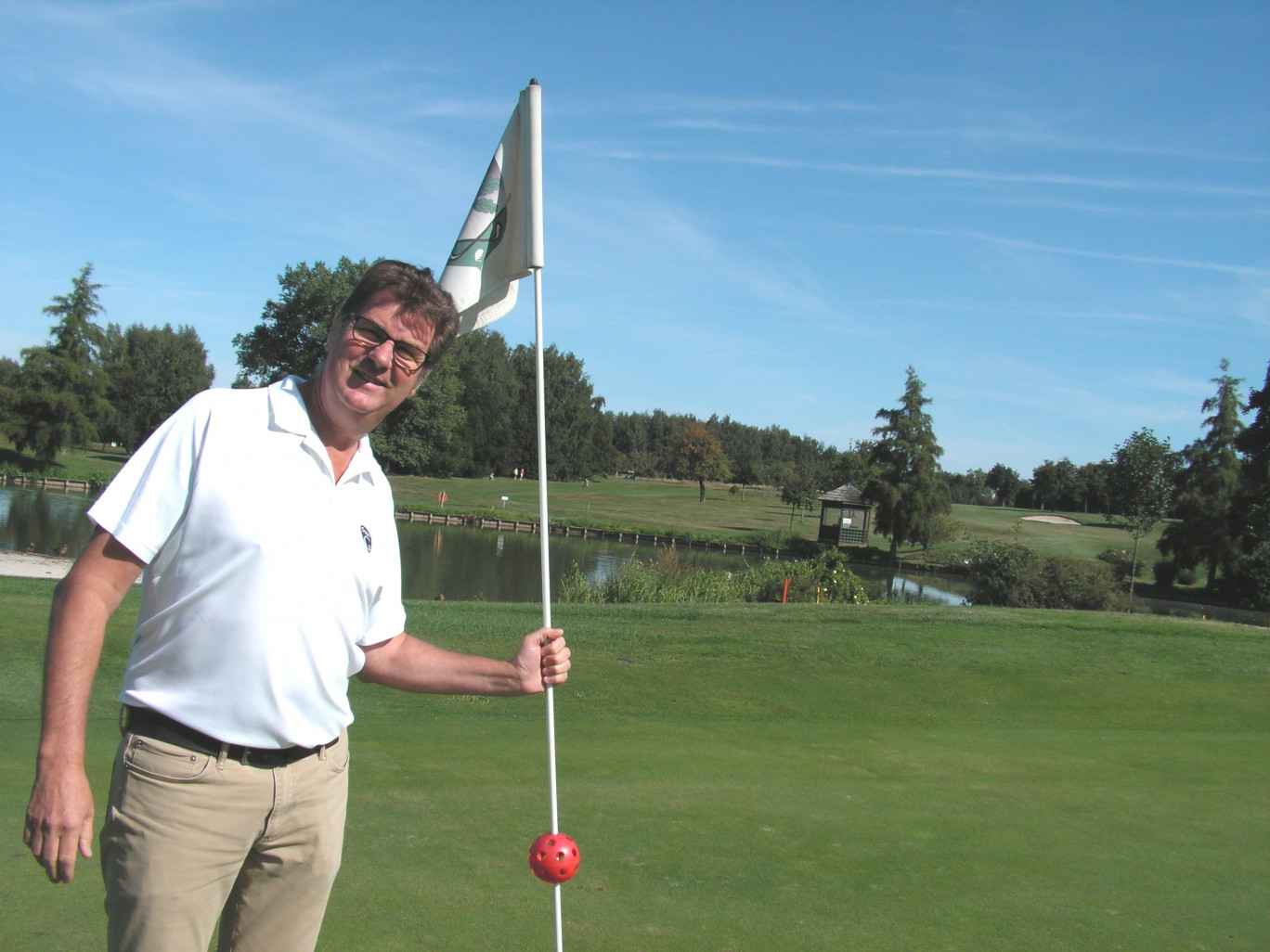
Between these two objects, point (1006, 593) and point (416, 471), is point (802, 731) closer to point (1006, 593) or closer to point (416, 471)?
point (1006, 593)

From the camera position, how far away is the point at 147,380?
82.6m

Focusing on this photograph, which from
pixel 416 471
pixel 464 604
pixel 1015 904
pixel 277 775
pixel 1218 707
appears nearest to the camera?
pixel 277 775

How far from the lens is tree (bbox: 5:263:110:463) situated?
5772cm

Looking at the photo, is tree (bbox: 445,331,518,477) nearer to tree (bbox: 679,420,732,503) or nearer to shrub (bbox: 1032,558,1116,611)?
tree (bbox: 679,420,732,503)

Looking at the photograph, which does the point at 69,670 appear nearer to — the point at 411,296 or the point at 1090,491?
the point at 411,296

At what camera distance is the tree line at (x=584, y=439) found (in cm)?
4012

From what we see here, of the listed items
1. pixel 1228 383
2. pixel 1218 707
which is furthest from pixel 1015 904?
pixel 1228 383

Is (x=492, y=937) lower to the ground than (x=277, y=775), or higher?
lower

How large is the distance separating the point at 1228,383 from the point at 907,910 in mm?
45093

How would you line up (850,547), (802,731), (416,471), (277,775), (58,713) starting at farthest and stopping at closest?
1. (416,471)
2. (850,547)
3. (802,731)
4. (277,775)
5. (58,713)

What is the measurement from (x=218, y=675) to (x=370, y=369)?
81cm

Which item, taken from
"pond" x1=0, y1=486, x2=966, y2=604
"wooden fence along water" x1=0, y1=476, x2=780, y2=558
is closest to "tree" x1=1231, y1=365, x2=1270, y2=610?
"pond" x1=0, y1=486, x2=966, y2=604

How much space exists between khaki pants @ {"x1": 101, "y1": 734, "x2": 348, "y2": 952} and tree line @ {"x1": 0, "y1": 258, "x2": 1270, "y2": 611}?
77.9 inches

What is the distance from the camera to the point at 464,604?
13672 millimetres
